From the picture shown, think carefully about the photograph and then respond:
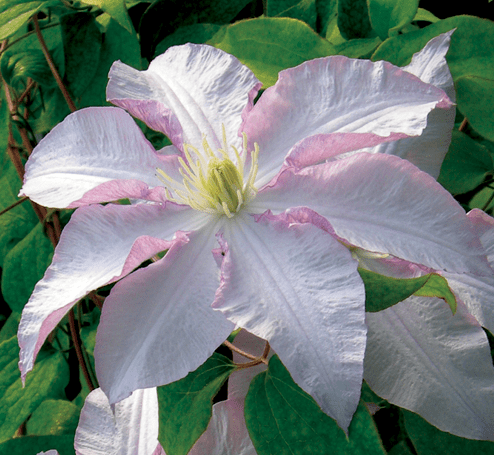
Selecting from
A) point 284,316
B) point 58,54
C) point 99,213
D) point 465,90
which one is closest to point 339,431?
point 284,316

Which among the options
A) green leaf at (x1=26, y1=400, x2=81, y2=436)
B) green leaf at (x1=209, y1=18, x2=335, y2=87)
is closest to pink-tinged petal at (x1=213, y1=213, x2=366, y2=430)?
green leaf at (x1=209, y1=18, x2=335, y2=87)

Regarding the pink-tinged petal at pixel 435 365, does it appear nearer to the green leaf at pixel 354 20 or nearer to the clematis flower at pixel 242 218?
the clematis flower at pixel 242 218

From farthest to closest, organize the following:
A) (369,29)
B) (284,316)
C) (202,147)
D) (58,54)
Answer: (58,54), (369,29), (202,147), (284,316)

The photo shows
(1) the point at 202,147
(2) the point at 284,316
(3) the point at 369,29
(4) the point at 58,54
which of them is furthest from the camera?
(4) the point at 58,54

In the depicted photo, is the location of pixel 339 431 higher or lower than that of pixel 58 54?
lower

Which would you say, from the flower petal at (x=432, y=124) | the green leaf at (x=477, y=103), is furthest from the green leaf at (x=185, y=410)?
the green leaf at (x=477, y=103)

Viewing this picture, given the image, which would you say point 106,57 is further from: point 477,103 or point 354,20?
point 477,103

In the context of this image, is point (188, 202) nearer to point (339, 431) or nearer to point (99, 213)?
point (99, 213)
